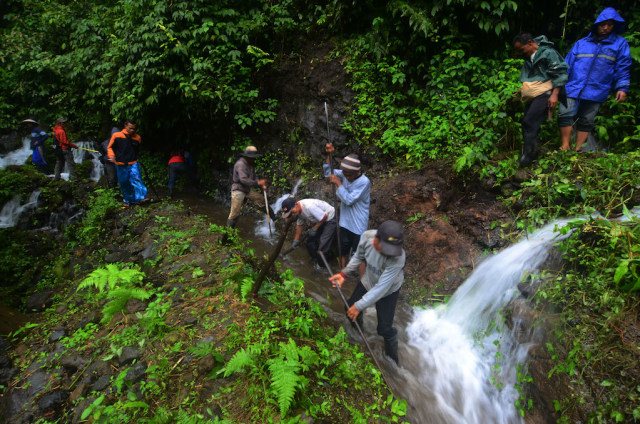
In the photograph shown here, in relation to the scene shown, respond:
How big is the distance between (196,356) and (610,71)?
7.39 meters

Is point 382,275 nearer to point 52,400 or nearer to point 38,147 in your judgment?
point 52,400

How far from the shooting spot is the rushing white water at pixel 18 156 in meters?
12.5

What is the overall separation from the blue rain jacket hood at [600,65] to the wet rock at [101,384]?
7804 mm

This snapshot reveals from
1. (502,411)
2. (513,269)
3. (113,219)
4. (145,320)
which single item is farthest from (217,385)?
(113,219)

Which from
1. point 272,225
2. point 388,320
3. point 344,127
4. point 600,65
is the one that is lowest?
point 272,225

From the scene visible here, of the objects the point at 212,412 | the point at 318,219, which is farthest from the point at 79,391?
the point at 318,219

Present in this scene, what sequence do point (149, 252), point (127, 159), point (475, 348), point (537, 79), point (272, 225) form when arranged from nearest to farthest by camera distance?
1. point (475, 348)
2. point (537, 79)
3. point (149, 252)
4. point (127, 159)
5. point (272, 225)

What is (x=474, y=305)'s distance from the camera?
4.85 m

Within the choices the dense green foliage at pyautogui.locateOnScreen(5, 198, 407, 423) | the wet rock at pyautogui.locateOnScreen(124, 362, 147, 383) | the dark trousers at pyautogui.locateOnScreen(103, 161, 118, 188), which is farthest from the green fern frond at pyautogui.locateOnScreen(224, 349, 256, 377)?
the dark trousers at pyautogui.locateOnScreen(103, 161, 118, 188)

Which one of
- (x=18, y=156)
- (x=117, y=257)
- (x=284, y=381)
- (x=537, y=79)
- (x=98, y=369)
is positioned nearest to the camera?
(x=284, y=381)

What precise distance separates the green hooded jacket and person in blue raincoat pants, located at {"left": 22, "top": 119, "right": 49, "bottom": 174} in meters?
13.7

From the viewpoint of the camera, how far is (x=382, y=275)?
383 cm

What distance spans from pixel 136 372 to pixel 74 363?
39.9 inches

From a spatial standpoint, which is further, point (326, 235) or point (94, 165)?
point (94, 165)
